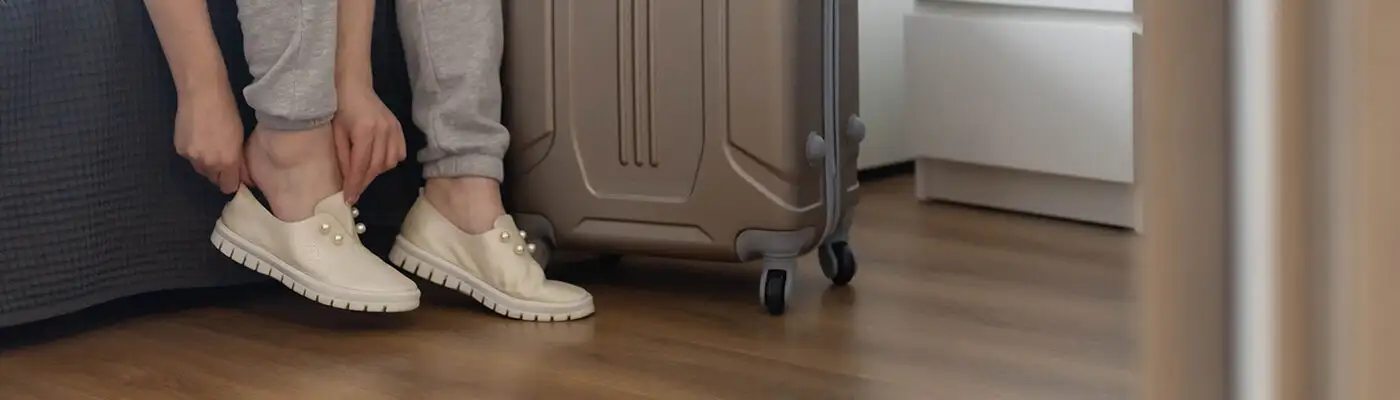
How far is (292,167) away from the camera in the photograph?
1.31m

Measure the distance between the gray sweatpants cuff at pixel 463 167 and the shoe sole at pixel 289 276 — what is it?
0.13 meters

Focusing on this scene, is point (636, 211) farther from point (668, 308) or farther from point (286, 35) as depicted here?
point (286, 35)

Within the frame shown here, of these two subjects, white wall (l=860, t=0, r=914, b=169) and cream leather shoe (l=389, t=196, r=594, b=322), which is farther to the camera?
white wall (l=860, t=0, r=914, b=169)

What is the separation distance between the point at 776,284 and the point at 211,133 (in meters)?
0.48

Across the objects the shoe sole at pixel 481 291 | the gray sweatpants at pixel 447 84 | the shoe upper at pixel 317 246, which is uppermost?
the gray sweatpants at pixel 447 84

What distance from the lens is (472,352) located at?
4.12 ft

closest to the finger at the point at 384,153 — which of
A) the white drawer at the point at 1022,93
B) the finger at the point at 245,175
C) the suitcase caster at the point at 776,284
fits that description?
the finger at the point at 245,175

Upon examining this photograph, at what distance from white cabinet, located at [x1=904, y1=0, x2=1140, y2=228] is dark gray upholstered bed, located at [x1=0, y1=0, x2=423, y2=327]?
0.86 m

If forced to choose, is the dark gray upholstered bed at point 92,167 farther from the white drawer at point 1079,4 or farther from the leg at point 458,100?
the white drawer at point 1079,4

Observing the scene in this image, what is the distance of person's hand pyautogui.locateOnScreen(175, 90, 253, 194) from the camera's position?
50.4 inches

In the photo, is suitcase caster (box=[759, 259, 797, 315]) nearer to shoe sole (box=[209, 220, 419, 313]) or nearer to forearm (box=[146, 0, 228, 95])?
shoe sole (box=[209, 220, 419, 313])

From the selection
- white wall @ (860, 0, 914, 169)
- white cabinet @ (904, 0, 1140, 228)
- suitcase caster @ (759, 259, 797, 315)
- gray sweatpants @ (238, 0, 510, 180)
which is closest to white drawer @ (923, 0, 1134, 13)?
white cabinet @ (904, 0, 1140, 228)

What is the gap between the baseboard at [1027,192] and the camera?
69.9 inches

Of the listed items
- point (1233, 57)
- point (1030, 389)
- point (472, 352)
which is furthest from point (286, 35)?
point (1233, 57)
